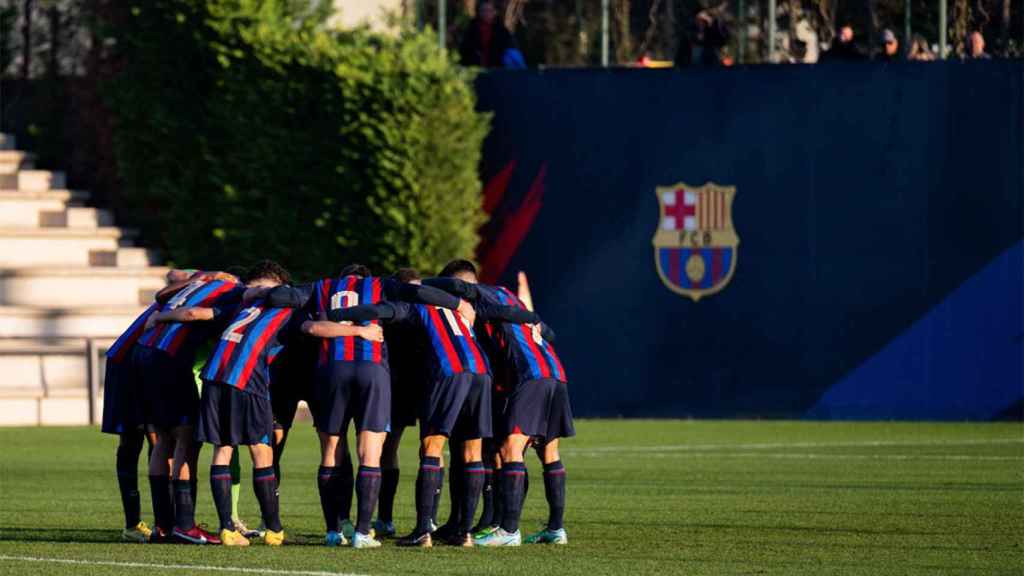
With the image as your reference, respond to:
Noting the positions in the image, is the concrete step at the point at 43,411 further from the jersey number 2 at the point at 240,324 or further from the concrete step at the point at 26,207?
the jersey number 2 at the point at 240,324

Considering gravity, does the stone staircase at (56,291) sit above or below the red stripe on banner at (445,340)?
below

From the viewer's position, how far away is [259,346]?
13.5 m

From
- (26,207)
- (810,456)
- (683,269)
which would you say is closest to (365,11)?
(26,207)

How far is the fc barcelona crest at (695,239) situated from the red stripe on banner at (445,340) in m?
14.4

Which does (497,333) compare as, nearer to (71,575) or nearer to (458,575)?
(458,575)

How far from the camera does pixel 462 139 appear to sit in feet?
92.4

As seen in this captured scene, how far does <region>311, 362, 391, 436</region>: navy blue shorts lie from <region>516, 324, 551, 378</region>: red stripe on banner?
1.01 metres

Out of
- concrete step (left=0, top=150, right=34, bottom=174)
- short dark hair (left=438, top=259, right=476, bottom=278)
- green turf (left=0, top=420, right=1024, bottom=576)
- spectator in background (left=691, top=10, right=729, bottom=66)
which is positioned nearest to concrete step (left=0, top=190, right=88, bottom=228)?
concrete step (left=0, top=150, right=34, bottom=174)

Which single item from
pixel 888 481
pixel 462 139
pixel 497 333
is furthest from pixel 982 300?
pixel 497 333

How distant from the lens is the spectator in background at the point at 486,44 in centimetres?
2888

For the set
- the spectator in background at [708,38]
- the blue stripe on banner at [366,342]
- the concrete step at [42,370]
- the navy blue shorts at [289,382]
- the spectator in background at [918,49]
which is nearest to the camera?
the blue stripe on banner at [366,342]

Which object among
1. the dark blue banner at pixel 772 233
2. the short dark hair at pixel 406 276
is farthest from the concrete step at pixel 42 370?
the short dark hair at pixel 406 276

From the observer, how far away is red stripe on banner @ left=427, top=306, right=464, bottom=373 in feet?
44.5

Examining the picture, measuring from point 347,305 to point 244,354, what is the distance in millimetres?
668
